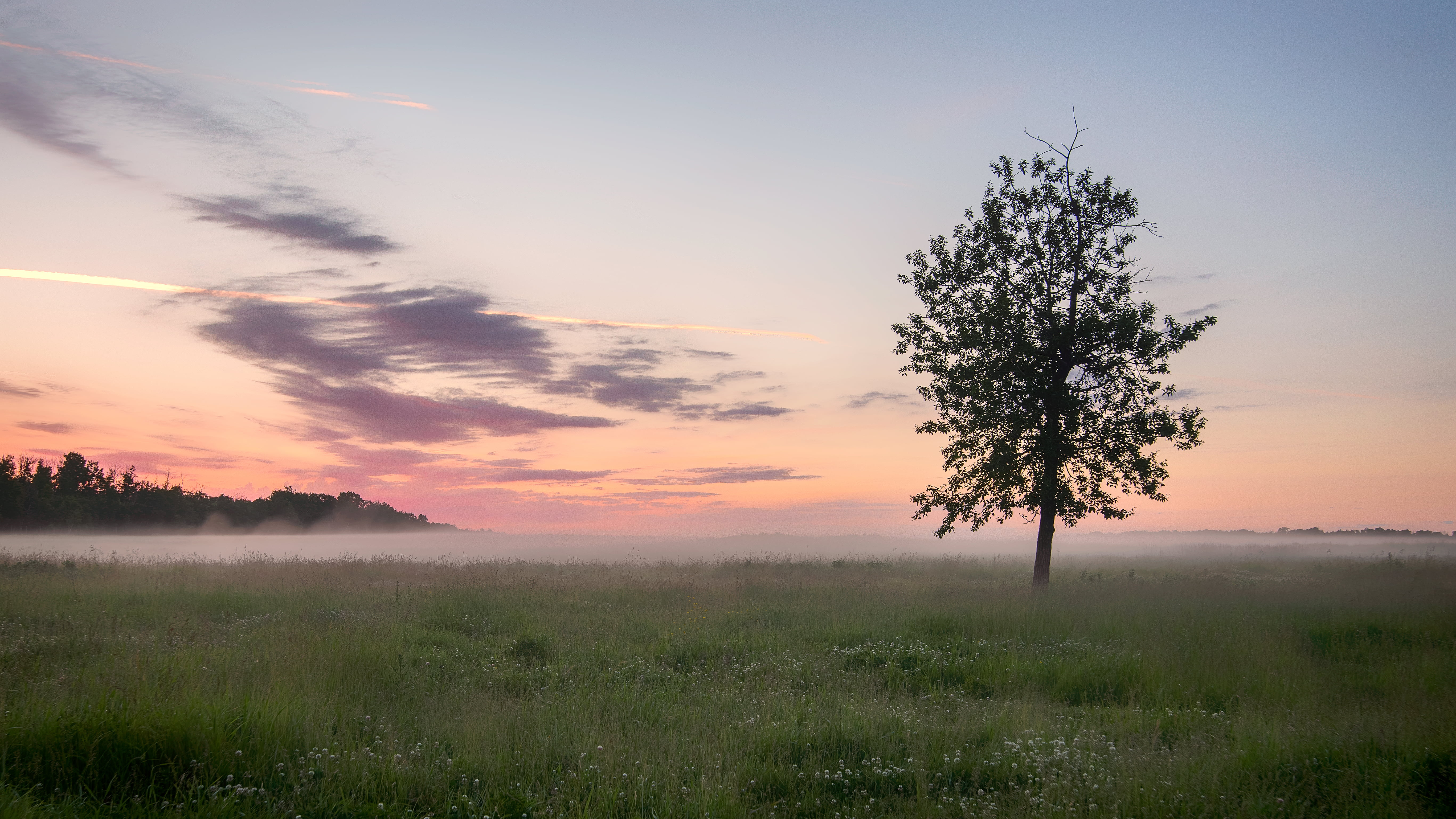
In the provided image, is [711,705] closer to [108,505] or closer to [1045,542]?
[1045,542]

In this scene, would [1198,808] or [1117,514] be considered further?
[1117,514]

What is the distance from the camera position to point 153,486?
70.3 metres

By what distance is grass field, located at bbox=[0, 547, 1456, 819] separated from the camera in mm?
6000

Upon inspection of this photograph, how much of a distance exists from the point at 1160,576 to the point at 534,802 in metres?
29.6

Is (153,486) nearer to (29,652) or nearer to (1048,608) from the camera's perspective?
(29,652)

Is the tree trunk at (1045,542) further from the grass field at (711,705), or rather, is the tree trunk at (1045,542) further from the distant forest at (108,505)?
the distant forest at (108,505)

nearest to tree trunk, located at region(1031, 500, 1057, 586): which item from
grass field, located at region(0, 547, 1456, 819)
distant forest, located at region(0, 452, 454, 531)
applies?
grass field, located at region(0, 547, 1456, 819)

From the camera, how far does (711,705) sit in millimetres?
8883

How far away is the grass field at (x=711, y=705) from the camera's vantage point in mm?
6000

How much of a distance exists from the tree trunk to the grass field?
3.14m

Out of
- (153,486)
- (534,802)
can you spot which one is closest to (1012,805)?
(534,802)

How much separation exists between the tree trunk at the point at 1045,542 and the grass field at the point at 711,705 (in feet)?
10.3

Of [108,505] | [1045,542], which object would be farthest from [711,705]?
[108,505]

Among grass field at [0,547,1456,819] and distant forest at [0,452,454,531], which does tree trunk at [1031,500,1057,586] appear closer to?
grass field at [0,547,1456,819]
